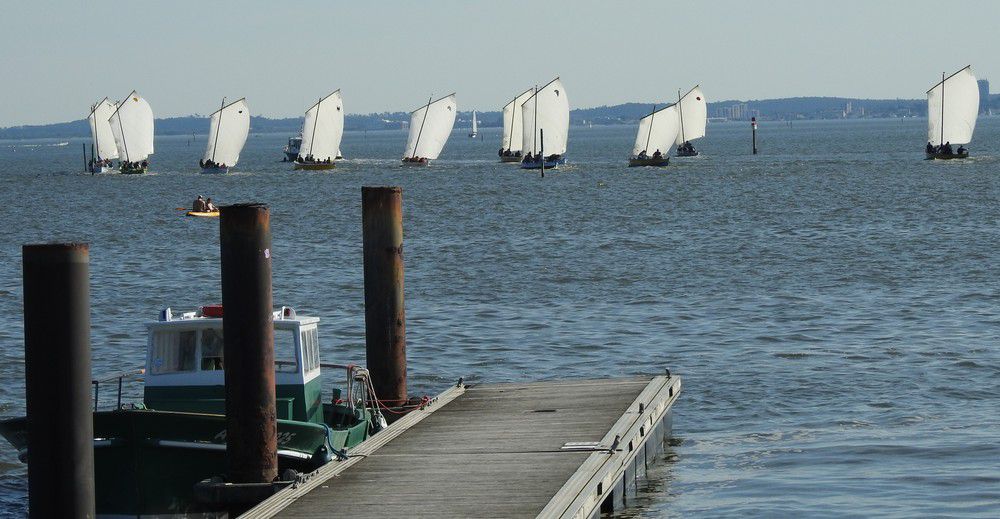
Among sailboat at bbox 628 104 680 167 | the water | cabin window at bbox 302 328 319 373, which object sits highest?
sailboat at bbox 628 104 680 167

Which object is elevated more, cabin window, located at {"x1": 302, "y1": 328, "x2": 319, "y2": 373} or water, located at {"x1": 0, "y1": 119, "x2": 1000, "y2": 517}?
cabin window, located at {"x1": 302, "y1": 328, "x2": 319, "y2": 373}

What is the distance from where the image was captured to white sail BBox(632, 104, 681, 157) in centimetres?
14162

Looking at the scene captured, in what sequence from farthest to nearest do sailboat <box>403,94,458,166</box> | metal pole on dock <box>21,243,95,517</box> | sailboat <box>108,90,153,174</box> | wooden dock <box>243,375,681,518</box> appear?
sailboat <box>403,94,458,166</box>, sailboat <box>108,90,153,174</box>, wooden dock <box>243,375,681,518</box>, metal pole on dock <box>21,243,95,517</box>

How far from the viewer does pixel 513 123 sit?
527 ft

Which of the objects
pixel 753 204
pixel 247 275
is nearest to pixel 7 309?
pixel 247 275

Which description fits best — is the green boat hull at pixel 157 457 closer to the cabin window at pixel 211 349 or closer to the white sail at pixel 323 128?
the cabin window at pixel 211 349

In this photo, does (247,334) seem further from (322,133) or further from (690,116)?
(690,116)

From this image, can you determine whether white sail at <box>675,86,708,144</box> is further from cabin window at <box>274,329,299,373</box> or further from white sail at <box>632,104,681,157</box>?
cabin window at <box>274,329,299,373</box>

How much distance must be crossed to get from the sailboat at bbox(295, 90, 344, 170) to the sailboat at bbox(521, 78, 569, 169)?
56.3 ft

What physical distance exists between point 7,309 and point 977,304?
23.8m

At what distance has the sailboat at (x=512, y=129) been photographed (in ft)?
514

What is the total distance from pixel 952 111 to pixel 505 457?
125457mm

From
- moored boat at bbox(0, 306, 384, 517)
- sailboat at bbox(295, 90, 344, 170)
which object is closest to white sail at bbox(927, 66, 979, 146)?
sailboat at bbox(295, 90, 344, 170)

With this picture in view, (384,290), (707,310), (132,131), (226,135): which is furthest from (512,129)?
(384,290)
